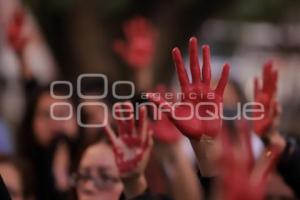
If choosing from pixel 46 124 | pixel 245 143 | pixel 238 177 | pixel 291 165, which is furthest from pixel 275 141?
pixel 46 124

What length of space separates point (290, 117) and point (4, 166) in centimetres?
629

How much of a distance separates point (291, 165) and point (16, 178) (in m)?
1.22

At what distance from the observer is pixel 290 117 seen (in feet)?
38.6

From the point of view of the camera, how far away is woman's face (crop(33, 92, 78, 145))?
6695mm

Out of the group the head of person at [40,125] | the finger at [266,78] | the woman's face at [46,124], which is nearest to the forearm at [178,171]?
the finger at [266,78]

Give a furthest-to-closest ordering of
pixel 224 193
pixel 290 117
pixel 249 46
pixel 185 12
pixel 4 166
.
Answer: pixel 249 46 → pixel 185 12 → pixel 290 117 → pixel 4 166 → pixel 224 193

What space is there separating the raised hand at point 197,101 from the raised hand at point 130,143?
17.6 inches

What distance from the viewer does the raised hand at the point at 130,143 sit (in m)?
4.85

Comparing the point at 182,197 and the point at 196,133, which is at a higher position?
the point at 196,133

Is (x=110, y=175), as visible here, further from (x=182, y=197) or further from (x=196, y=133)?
(x=196, y=133)

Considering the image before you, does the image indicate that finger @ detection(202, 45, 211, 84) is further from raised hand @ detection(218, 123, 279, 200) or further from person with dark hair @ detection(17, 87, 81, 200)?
person with dark hair @ detection(17, 87, 81, 200)

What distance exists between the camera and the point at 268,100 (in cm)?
501

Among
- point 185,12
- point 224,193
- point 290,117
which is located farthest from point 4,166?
point 185,12

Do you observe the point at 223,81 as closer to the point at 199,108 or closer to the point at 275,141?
the point at 199,108
